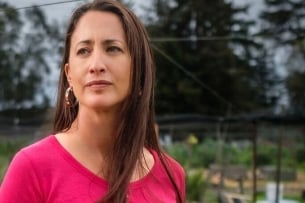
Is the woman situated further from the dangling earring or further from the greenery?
the greenery

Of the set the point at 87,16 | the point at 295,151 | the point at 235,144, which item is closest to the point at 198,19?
the point at 87,16

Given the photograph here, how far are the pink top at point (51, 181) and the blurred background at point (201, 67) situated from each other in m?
4.20

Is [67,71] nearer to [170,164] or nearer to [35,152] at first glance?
[35,152]

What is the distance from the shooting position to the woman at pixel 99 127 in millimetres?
984

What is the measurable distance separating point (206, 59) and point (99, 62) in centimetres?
636

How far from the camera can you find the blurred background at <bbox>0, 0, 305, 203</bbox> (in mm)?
6113

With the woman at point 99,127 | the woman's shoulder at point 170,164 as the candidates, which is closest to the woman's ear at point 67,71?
the woman at point 99,127

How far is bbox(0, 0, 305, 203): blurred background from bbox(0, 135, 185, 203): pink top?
13.8 feet

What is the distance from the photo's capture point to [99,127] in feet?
3.48

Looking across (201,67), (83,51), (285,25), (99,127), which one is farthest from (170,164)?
(201,67)

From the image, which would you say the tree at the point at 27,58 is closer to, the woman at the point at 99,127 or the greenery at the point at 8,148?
the greenery at the point at 8,148

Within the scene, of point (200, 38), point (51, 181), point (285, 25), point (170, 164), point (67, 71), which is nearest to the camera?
point (51, 181)

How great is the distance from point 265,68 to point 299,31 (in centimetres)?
80

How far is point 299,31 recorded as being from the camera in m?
6.91
